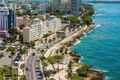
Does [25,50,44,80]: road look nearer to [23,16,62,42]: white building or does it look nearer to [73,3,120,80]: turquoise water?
[73,3,120,80]: turquoise water

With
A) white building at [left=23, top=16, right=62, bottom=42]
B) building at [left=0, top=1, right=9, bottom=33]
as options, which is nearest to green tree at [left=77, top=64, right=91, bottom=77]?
white building at [left=23, top=16, right=62, bottom=42]

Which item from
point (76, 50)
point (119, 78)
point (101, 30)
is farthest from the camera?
point (101, 30)

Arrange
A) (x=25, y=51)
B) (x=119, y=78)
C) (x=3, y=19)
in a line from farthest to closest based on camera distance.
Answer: (x=3, y=19), (x=25, y=51), (x=119, y=78)

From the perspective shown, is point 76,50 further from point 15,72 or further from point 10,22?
point 15,72

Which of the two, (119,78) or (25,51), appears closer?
(119,78)

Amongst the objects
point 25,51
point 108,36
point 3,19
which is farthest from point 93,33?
point 25,51

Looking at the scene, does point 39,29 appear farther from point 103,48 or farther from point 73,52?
point 103,48
